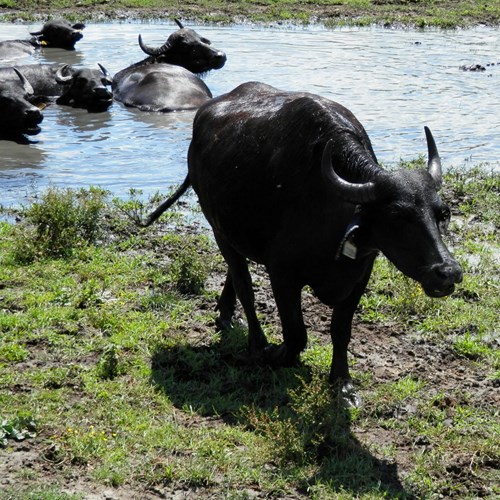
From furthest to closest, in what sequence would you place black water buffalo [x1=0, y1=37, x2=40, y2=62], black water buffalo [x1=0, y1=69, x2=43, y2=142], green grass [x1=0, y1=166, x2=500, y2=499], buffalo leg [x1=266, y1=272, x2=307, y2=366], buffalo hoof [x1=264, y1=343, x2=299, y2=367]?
black water buffalo [x1=0, y1=37, x2=40, y2=62] → black water buffalo [x1=0, y1=69, x2=43, y2=142] → buffalo hoof [x1=264, y1=343, x2=299, y2=367] → buffalo leg [x1=266, y1=272, x2=307, y2=366] → green grass [x1=0, y1=166, x2=500, y2=499]

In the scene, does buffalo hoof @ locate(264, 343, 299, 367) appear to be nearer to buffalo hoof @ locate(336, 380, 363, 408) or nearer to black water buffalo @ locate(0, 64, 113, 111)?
buffalo hoof @ locate(336, 380, 363, 408)

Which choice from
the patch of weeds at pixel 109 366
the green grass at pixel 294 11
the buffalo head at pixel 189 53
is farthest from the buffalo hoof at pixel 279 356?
the green grass at pixel 294 11

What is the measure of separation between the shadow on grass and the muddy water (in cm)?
391

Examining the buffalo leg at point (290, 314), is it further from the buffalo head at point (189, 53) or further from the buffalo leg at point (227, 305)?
the buffalo head at point (189, 53)

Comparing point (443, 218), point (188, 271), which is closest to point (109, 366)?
point (188, 271)

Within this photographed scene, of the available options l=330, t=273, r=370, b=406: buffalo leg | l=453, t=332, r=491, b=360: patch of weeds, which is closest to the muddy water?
l=453, t=332, r=491, b=360: patch of weeds

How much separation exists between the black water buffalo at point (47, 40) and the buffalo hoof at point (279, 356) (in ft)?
42.2

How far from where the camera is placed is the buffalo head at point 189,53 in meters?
15.6

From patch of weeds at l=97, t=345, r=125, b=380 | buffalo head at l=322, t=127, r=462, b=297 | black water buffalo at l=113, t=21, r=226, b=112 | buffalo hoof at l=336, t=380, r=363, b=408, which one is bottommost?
patch of weeds at l=97, t=345, r=125, b=380

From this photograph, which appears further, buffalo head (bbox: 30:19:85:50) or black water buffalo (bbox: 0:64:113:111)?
buffalo head (bbox: 30:19:85:50)

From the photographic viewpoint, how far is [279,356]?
543 centimetres

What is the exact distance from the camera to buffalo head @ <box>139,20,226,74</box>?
15.6m

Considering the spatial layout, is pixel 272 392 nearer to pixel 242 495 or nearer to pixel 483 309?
pixel 242 495

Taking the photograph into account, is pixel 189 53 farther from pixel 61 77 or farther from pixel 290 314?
pixel 290 314
